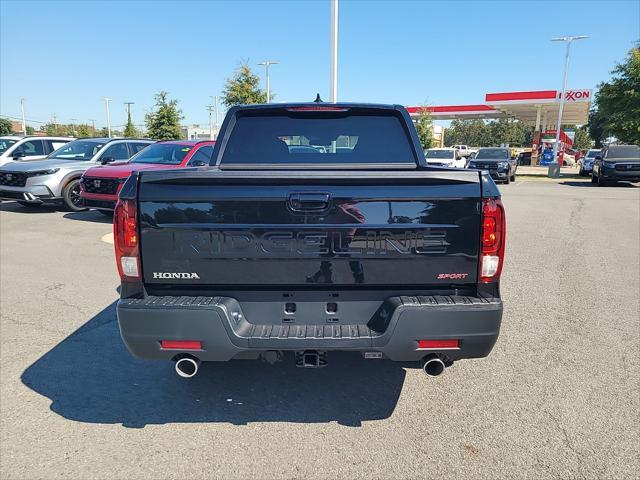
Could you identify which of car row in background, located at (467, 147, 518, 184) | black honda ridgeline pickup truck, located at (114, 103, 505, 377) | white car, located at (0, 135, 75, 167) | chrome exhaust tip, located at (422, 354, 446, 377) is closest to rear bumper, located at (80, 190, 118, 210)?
white car, located at (0, 135, 75, 167)

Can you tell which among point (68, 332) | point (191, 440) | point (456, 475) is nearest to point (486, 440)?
point (456, 475)

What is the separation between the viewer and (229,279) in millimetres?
2689

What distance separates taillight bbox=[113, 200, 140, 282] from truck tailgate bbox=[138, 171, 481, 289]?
50mm

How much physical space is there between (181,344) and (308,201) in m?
1.08

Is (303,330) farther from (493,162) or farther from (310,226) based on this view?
(493,162)

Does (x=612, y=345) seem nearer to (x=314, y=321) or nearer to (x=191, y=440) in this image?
(x=314, y=321)

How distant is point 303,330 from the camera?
8.80ft

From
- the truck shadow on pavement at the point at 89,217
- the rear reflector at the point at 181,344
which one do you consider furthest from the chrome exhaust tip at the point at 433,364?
the truck shadow on pavement at the point at 89,217

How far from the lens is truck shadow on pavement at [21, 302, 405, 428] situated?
10.3 ft

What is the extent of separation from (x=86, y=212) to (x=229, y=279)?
36.4 feet

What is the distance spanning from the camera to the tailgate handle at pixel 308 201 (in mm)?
2590

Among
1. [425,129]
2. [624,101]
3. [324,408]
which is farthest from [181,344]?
[425,129]

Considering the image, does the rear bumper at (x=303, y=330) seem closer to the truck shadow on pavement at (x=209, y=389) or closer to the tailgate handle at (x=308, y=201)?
the truck shadow on pavement at (x=209, y=389)

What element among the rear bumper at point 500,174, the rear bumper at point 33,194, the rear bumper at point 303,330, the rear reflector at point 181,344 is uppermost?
the rear bumper at point 303,330
